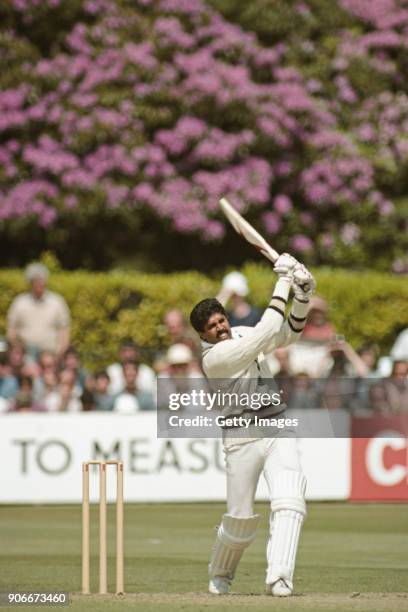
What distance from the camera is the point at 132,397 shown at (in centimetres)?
1528

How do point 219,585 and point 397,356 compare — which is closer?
point 219,585

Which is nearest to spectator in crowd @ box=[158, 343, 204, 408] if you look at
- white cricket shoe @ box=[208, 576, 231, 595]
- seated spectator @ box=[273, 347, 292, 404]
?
seated spectator @ box=[273, 347, 292, 404]

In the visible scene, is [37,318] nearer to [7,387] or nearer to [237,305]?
[7,387]

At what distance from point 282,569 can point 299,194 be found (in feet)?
43.9

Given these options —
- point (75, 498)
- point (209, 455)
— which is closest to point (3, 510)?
point (75, 498)

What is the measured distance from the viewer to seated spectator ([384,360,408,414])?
15289 millimetres

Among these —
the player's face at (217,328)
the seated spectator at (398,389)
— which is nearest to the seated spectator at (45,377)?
the seated spectator at (398,389)

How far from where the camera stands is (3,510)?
14.5 metres

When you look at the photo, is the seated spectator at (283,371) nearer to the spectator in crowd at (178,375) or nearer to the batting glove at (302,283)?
the spectator in crowd at (178,375)

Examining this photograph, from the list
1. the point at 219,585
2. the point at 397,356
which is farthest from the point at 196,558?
the point at 397,356

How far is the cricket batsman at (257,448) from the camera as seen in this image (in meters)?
8.38

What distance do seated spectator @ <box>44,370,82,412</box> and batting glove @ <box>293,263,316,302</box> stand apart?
7008mm

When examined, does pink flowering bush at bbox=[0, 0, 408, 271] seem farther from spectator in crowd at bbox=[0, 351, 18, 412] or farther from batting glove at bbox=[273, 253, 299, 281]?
batting glove at bbox=[273, 253, 299, 281]

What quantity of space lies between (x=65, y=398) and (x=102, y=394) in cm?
39
